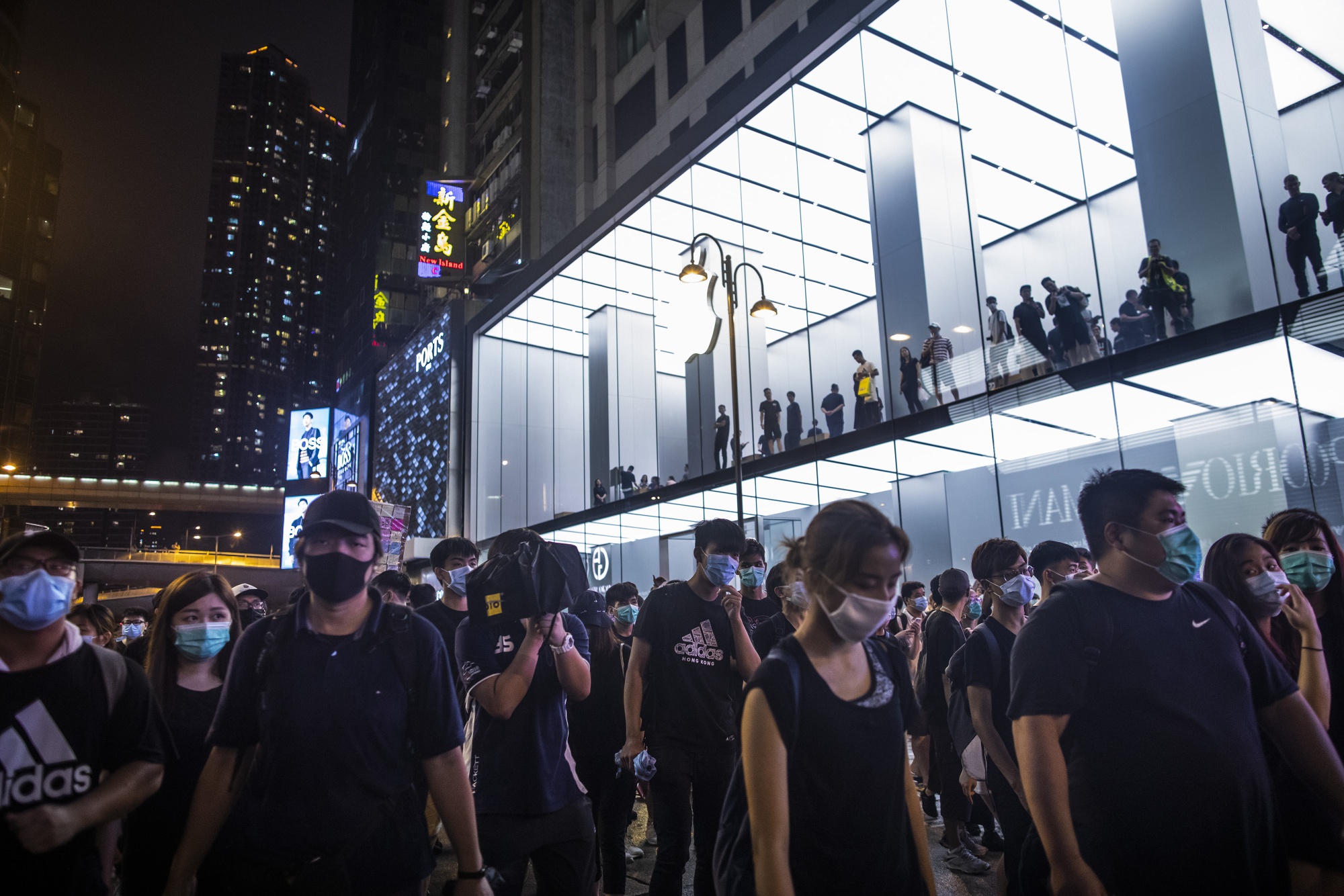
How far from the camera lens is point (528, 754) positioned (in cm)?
335

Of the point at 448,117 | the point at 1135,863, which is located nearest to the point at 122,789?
the point at 1135,863

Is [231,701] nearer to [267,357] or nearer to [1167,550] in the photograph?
[1167,550]

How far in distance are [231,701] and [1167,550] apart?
2.93 metres

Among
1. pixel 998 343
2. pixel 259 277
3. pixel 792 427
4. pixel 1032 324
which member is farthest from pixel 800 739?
pixel 259 277

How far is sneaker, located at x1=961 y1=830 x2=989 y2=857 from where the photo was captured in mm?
6219

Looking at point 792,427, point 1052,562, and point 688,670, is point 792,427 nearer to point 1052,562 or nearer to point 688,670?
point 1052,562

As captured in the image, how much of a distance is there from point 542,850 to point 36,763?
1748mm

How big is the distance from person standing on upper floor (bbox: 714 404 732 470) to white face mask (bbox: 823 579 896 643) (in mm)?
17547

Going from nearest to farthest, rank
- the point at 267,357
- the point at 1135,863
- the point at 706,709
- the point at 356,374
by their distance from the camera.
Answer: the point at 1135,863, the point at 706,709, the point at 356,374, the point at 267,357

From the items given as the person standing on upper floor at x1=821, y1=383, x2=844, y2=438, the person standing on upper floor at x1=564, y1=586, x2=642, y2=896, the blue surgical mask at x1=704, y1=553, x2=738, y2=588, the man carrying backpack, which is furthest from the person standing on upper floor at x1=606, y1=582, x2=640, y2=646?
the person standing on upper floor at x1=821, y1=383, x2=844, y2=438

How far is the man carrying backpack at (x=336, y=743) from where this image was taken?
7.71 ft

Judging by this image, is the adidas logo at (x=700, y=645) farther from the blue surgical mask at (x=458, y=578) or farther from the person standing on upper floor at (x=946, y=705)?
the person standing on upper floor at (x=946, y=705)

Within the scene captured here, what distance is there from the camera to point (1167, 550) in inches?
101

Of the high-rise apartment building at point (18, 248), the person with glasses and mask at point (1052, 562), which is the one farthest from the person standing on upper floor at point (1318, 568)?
the high-rise apartment building at point (18, 248)
